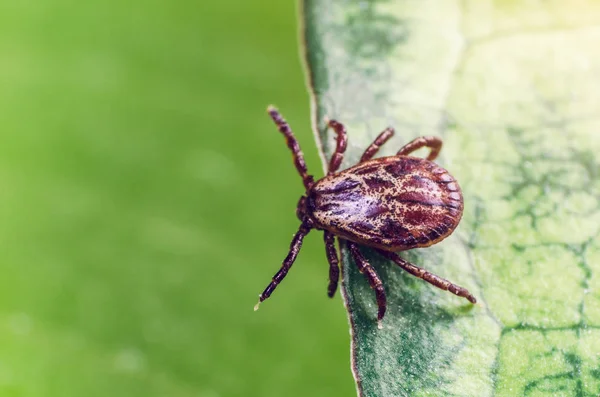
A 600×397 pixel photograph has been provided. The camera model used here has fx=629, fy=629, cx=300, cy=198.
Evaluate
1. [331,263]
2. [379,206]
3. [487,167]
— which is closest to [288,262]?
[331,263]

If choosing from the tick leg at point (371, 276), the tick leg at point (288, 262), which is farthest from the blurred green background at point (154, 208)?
the tick leg at point (371, 276)

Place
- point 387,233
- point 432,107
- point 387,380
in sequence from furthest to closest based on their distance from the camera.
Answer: point 387,233, point 432,107, point 387,380

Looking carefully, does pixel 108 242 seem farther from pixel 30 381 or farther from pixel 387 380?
pixel 387 380

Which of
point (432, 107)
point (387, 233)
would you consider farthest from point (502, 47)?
point (387, 233)

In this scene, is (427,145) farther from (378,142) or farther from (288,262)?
(288,262)

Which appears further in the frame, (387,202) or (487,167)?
(387,202)

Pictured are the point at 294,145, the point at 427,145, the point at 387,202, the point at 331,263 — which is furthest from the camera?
the point at 294,145
